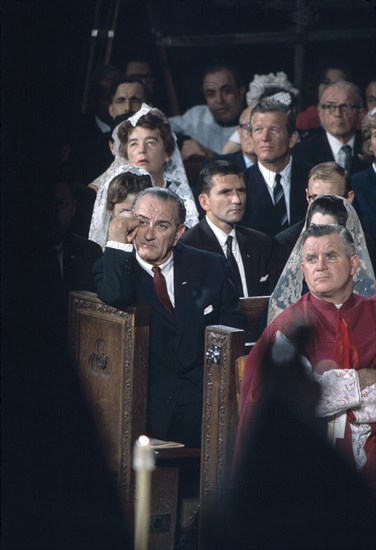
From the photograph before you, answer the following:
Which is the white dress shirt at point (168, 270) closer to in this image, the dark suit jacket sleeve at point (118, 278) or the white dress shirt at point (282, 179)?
the dark suit jacket sleeve at point (118, 278)

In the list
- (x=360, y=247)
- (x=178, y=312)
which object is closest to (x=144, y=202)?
(x=178, y=312)

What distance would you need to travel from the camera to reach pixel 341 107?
23.1 feet

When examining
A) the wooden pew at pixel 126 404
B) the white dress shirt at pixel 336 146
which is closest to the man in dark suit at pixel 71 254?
the wooden pew at pixel 126 404

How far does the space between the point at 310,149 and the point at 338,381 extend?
8.07ft

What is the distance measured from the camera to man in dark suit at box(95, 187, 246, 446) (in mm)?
5281

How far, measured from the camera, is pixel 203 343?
533 centimetres

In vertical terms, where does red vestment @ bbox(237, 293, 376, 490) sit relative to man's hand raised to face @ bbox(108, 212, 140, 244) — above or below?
below

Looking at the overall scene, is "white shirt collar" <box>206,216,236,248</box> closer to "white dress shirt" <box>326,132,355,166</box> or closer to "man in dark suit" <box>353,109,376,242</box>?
"man in dark suit" <box>353,109,376,242</box>

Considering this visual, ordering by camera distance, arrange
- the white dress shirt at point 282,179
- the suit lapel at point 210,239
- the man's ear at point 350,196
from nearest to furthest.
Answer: the suit lapel at point 210,239 < the man's ear at point 350,196 < the white dress shirt at point 282,179

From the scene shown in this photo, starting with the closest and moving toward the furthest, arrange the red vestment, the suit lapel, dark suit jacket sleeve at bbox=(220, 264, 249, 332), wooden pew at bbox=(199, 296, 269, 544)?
the red vestment, wooden pew at bbox=(199, 296, 269, 544), dark suit jacket sleeve at bbox=(220, 264, 249, 332), the suit lapel

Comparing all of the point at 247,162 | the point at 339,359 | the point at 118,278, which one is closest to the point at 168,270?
the point at 118,278

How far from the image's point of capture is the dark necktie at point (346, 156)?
6.85 m

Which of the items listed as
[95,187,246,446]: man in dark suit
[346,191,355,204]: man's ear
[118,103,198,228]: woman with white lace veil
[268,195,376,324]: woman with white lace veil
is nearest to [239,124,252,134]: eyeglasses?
[118,103,198,228]: woman with white lace veil

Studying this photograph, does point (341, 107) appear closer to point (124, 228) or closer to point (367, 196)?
point (367, 196)
